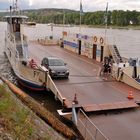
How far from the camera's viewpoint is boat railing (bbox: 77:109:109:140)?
12452mm

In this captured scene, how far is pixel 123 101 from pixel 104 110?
6.35 ft

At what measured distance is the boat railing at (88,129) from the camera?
12.5 meters

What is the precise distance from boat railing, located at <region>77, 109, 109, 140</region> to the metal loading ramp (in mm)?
717

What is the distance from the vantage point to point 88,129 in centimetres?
1340

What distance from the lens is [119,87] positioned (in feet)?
67.6

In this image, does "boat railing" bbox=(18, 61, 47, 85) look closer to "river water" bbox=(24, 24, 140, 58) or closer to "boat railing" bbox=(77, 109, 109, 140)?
"boat railing" bbox=(77, 109, 109, 140)

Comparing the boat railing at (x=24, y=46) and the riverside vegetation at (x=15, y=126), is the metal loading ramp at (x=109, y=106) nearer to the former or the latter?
the riverside vegetation at (x=15, y=126)

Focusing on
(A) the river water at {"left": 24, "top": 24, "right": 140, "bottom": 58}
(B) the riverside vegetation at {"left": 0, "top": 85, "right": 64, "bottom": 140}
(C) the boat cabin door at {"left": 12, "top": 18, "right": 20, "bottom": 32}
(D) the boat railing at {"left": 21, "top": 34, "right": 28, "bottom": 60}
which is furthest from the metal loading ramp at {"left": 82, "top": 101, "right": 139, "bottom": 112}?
(A) the river water at {"left": 24, "top": 24, "right": 140, "bottom": 58}

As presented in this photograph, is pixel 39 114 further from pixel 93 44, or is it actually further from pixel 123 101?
pixel 93 44

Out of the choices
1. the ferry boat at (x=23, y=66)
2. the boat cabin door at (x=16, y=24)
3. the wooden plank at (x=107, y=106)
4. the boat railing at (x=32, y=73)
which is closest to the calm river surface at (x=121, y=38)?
the boat cabin door at (x=16, y=24)

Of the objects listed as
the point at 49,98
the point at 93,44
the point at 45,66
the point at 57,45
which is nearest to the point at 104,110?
the point at 49,98

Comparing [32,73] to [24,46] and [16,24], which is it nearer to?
[24,46]

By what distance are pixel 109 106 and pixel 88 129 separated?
10.6ft

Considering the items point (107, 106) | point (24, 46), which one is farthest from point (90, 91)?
point (24, 46)
